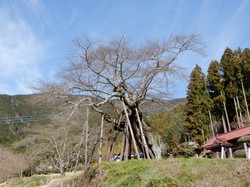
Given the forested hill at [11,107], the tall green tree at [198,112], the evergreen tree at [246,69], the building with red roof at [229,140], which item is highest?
the forested hill at [11,107]

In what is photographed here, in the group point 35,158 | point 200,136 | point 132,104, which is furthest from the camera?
point 35,158

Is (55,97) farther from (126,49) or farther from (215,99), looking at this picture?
(215,99)

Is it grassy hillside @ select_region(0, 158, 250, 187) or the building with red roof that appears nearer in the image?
grassy hillside @ select_region(0, 158, 250, 187)

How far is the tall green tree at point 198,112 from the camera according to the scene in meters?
26.4

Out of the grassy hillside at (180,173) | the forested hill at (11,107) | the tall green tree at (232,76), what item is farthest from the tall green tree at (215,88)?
the forested hill at (11,107)

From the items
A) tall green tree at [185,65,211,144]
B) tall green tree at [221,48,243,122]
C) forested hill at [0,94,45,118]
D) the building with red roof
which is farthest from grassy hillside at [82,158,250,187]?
forested hill at [0,94,45,118]

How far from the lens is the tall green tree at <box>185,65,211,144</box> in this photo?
1038 inches

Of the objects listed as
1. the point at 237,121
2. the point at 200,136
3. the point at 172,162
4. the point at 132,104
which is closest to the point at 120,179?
the point at 172,162

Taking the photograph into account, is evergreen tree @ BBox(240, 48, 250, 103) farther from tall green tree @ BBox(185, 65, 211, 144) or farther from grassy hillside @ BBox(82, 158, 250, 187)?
grassy hillside @ BBox(82, 158, 250, 187)

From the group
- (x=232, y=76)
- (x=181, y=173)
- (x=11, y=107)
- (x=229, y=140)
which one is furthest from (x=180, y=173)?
(x=11, y=107)

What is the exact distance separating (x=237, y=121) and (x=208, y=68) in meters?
5.62

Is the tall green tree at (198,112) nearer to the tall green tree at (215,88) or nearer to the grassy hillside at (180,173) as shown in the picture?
the tall green tree at (215,88)

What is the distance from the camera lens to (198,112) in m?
27.0

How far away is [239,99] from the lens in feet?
86.2
